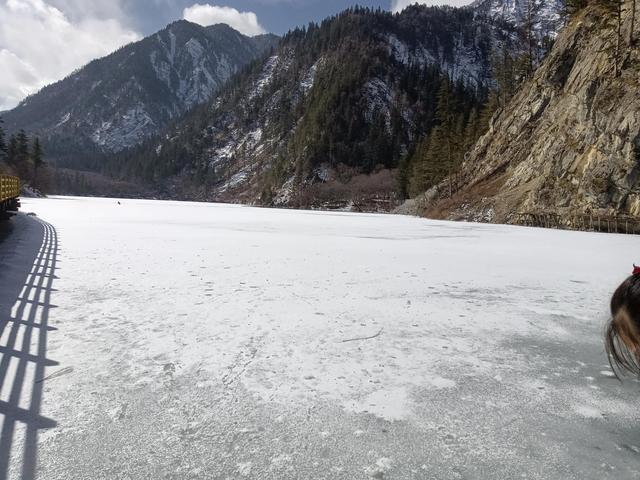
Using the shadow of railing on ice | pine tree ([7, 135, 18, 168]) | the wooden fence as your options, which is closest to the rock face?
the wooden fence

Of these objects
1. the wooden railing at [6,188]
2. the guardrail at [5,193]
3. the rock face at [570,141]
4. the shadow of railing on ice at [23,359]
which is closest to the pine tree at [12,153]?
the guardrail at [5,193]

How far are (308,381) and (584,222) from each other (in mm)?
29131

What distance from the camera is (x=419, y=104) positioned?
440 ft

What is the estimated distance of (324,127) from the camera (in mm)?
123438

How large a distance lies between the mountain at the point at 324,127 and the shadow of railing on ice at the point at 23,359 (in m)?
71.3

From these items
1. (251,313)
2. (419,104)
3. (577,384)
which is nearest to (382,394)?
(577,384)

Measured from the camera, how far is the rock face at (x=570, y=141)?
2538cm

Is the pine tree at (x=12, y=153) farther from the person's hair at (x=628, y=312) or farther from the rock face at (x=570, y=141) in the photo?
the person's hair at (x=628, y=312)

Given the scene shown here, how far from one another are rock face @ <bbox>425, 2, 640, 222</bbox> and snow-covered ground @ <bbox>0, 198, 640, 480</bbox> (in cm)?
2323

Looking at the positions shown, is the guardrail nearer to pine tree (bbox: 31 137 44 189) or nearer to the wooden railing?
the wooden railing

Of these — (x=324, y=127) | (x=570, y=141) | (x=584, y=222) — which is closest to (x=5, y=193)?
(x=584, y=222)

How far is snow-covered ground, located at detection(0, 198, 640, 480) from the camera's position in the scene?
244 centimetres

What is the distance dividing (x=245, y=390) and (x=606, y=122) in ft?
108

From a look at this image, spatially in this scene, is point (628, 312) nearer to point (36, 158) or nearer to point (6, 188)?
point (6, 188)
